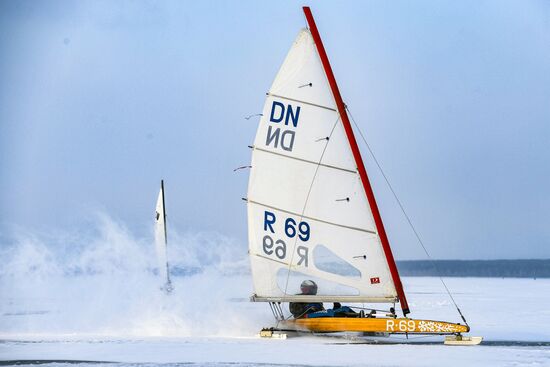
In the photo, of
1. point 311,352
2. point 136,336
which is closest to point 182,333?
point 136,336

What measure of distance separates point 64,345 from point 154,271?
80.1 feet

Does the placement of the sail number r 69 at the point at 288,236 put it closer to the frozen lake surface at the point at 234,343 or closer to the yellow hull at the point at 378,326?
the yellow hull at the point at 378,326

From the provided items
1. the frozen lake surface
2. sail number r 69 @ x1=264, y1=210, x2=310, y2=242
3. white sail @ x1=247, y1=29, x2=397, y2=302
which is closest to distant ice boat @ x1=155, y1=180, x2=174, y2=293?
the frozen lake surface

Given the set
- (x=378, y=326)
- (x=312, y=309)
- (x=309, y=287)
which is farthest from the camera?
(x=312, y=309)

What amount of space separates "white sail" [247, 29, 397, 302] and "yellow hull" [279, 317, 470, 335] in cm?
50

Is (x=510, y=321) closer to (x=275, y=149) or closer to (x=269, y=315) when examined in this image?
(x=269, y=315)

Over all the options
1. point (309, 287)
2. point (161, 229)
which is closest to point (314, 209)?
point (309, 287)

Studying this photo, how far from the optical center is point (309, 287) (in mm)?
20469

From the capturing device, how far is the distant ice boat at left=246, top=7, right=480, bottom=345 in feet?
64.5

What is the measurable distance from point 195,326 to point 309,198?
19.0 ft

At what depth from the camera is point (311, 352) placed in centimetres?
1803

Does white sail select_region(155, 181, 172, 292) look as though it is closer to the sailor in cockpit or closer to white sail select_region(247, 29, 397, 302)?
the sailor in cockpit

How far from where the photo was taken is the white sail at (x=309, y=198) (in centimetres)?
1972

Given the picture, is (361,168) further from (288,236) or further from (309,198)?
(288,236)
